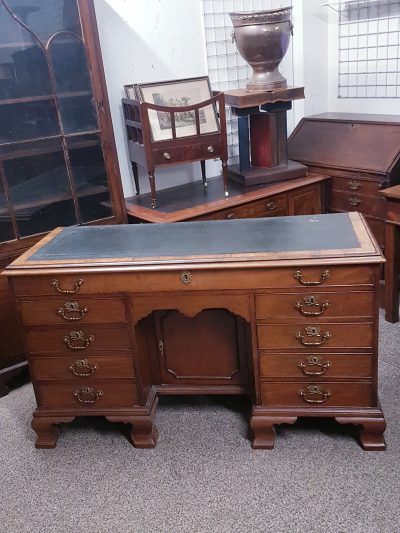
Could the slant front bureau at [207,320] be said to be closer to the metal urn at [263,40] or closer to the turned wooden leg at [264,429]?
the turned wooden leg at [264,429]

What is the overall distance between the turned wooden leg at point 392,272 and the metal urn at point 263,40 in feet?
3.23

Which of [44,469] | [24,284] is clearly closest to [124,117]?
[24,284]

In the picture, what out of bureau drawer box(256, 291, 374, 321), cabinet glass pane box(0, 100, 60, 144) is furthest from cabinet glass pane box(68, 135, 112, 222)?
bureau drawer box(256, 291, 374, 321)

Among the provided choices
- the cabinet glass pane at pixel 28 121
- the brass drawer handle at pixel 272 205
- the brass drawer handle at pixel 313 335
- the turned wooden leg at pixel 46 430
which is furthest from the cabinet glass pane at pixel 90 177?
the brass drawer handle at pixel 313 335

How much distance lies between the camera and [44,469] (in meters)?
2.01

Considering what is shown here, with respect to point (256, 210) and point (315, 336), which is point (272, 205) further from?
point (315, 336)

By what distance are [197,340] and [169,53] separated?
172 cm

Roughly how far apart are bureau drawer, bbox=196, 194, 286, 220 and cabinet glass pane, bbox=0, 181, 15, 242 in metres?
0.85

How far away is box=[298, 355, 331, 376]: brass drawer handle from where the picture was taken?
188cm

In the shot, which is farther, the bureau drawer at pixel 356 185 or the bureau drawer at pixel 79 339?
the bureau drawer at pixel 356 185

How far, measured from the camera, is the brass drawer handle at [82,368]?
6.58ft

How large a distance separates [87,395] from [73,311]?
13.6 inches

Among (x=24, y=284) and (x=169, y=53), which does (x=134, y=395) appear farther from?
(x=169, y=53)

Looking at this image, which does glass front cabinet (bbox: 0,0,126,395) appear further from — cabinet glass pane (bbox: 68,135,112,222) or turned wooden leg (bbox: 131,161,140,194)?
turned wooden leg (bbox: 131,161,140,194)
